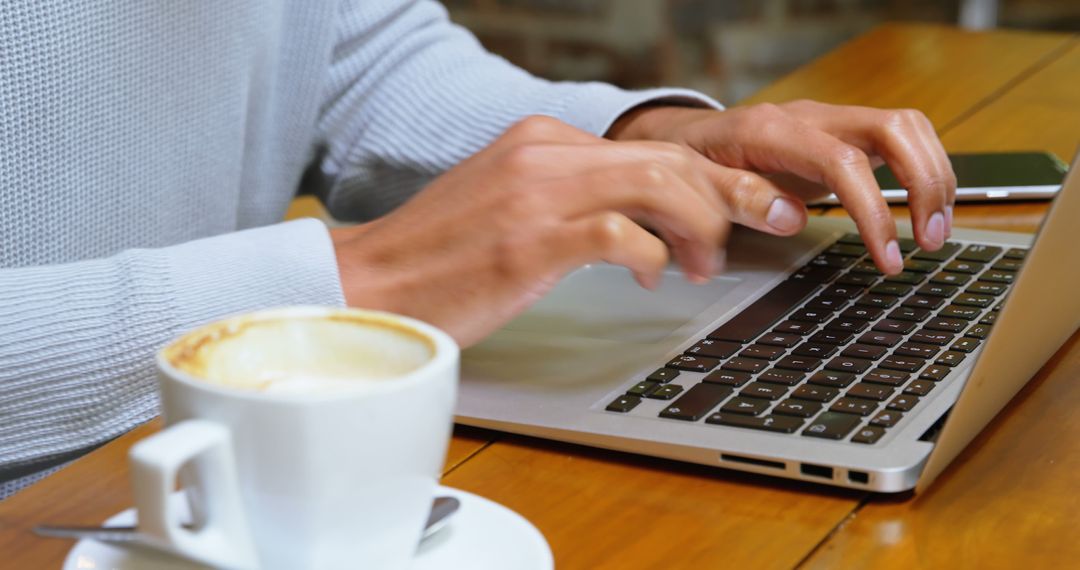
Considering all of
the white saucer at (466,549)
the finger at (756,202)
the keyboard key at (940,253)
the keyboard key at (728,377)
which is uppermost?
the finger at (756,202)

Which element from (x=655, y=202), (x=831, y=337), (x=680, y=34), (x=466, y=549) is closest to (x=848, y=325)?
(x=831, y=337)

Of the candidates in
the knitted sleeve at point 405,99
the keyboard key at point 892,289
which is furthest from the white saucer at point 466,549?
the knitted sleeve at point 405,99

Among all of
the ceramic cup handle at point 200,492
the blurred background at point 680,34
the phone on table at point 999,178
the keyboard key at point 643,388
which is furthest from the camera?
the blurred background at point 680,34

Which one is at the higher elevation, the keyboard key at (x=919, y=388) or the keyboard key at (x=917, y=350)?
the keyboard key at (x=919, y=388)

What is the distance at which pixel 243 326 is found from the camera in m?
0.43

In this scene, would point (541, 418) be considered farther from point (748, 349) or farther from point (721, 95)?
point (721, 95)

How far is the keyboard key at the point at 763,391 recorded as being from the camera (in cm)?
57

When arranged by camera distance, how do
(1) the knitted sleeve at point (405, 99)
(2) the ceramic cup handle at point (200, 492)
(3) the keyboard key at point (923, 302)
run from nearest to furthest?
(2) the ceramic cup handle at point (200, 492) < (3) the keyboard key at point (923, 302) < (1) the knitted sleeve at point (405, 99)

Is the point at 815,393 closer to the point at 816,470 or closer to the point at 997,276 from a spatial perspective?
the point at 816,470

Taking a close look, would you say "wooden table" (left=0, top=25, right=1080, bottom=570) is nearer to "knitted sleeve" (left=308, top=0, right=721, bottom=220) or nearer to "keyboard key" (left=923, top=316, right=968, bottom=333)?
"keyboard key" (left=923, top=316, right=968, bottom=333)

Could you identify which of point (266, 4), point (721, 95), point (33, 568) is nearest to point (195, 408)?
point (33, 568)

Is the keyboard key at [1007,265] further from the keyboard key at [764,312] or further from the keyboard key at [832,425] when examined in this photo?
the keyboard key at [832,425]

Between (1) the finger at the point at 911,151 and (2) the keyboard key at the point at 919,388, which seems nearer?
(2) the keyboard key at the point at 919,388

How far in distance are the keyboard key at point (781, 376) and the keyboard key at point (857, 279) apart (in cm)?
15
